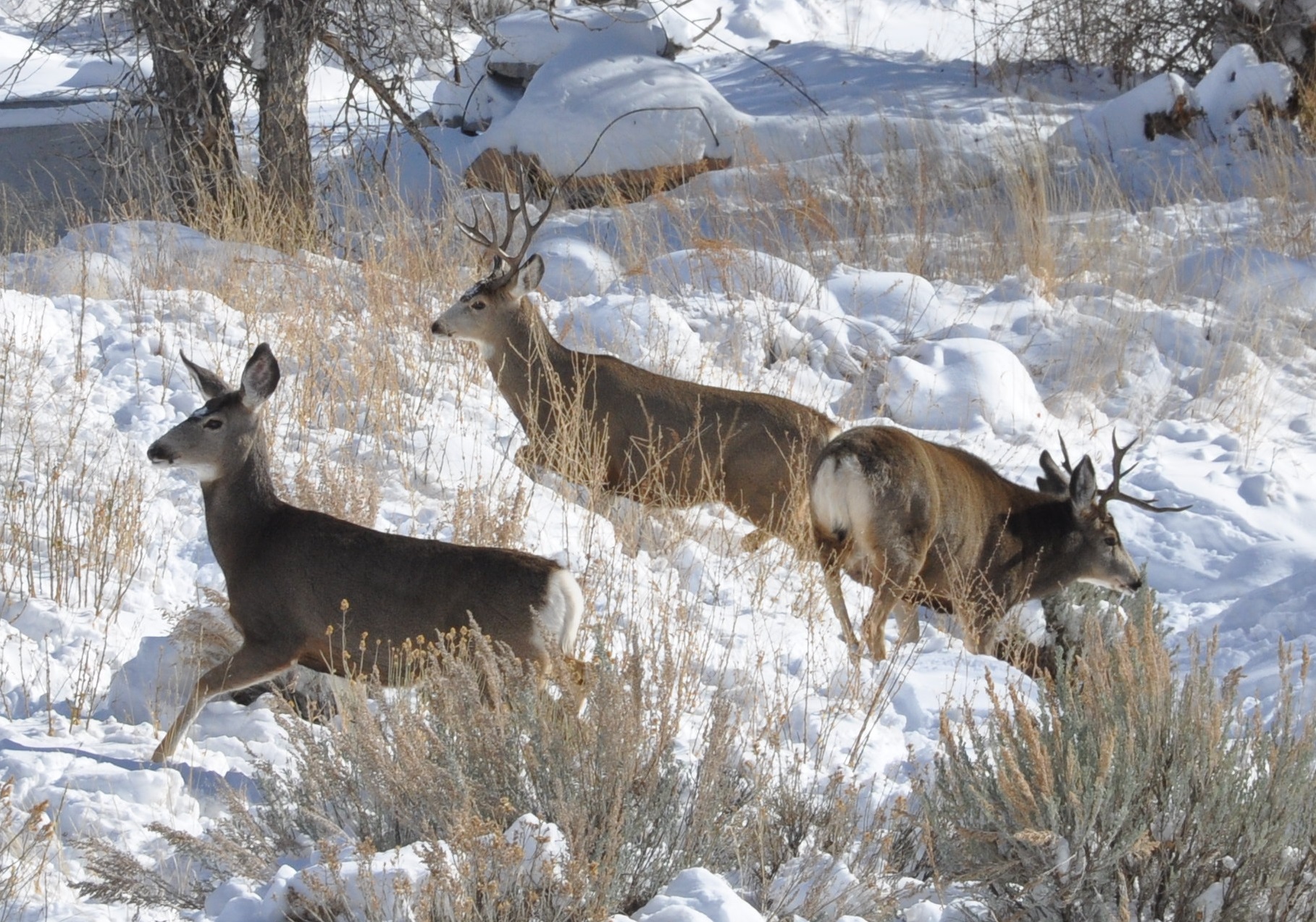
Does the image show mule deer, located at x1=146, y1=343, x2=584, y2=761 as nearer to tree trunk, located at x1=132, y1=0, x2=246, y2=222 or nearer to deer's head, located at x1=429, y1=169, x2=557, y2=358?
deer's head, located at x1=429, y1=169, x2=557, y2=358

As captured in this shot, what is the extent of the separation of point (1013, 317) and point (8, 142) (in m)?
8.91

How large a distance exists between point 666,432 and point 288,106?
188 inches

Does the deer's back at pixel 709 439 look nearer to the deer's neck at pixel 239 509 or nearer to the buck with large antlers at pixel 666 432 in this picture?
the buck with large antlers at pixel 666 432

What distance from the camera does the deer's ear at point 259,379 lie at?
498 centimetres

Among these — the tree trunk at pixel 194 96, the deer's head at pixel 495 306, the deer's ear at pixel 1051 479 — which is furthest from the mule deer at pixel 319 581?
the tree trunk at pixel 194 96

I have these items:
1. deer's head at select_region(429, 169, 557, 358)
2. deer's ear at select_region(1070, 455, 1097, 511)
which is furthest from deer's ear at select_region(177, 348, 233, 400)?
deer's ear at select_region(1070, 455, 1097, 511)

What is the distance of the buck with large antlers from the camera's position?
738 cm

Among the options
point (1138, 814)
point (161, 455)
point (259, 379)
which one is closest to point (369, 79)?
point (259, 379)

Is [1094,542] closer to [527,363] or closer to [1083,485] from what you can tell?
[1083,485]

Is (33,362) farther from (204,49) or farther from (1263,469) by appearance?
(1263,469)

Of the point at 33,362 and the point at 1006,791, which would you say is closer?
the point at 1006,791

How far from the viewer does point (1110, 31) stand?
1766 centimetres

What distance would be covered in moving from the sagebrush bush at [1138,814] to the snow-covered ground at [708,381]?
0.20 meters

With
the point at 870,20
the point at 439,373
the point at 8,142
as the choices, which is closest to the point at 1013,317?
the point at 439,373
